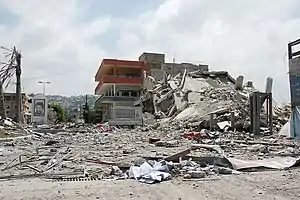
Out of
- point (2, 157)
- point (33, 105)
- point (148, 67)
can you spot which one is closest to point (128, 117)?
point (33, 105)

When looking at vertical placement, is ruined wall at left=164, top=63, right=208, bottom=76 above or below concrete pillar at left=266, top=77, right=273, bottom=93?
above

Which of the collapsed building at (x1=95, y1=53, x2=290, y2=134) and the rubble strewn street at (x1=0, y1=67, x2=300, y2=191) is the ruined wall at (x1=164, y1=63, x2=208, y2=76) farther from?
the rubble strewn street at (x1=0, y1=67, x2=300, y2=191)

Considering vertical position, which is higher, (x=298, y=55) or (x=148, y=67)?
(x=148, y=67)

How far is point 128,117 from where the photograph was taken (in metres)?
40.7

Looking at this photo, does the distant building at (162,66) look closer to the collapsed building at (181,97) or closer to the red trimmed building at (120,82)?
the collapsed building at (181,97)

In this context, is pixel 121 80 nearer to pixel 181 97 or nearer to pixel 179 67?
pixel 179 67

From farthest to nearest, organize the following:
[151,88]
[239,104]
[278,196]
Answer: [151,88]
[239,104]
[278,196]

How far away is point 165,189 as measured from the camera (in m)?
6.95

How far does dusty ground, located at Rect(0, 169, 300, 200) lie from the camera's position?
642 cm

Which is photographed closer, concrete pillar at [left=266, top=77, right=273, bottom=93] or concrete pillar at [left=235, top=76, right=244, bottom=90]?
concrete pillar at [left=266, top=77, right=273, bottom=93]

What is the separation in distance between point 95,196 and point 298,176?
14.0 feet

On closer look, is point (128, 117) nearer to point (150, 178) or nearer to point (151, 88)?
point (151, 88)

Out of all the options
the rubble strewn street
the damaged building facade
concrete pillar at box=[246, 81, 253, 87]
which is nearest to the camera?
the rubble strewn street

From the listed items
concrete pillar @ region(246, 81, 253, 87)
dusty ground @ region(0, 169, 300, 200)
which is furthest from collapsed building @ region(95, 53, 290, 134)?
dusty ground @ region(0, 169, 300, 200)
